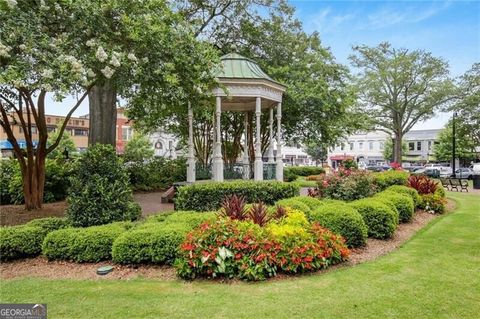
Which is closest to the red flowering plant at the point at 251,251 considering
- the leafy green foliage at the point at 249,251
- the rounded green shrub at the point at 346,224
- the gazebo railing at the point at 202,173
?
the leafy green foliage at the point at 249,251

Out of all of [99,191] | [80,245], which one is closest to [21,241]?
[80,245]

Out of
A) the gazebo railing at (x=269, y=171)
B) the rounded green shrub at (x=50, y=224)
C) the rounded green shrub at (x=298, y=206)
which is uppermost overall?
the gazebo railing at (x=269, y=171)

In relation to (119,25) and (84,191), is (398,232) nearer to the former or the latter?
(84,191)

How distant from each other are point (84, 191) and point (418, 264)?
587 centimetres

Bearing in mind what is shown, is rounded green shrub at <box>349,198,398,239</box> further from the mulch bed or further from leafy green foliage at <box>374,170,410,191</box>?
leafy green foliage at <box>374,170,410,191</box>

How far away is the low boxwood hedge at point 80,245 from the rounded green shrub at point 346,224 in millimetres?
3633

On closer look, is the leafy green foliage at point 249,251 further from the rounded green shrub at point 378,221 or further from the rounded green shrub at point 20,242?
the rounded green shrub at point 20,242

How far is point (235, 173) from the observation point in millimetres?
13680

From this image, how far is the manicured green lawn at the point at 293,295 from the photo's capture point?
3.48 meters

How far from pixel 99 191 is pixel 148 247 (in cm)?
202

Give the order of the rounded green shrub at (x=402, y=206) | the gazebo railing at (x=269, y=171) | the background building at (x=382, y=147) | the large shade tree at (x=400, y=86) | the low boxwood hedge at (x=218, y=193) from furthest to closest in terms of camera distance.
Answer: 1. the background building at (x=382, y=147)
2. the large shade tree at (x=400, y=86)
3. the gazebo railing at (x=269, y=171)
4. the low boxwood hedge at (x=218, y=193)
5. the rounded green shrub at (x=402, y=206)

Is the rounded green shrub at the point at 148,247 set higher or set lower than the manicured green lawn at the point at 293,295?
higher

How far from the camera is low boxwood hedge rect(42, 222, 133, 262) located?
5.15m

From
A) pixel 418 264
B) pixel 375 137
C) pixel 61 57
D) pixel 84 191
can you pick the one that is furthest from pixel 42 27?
pixel 375 137
